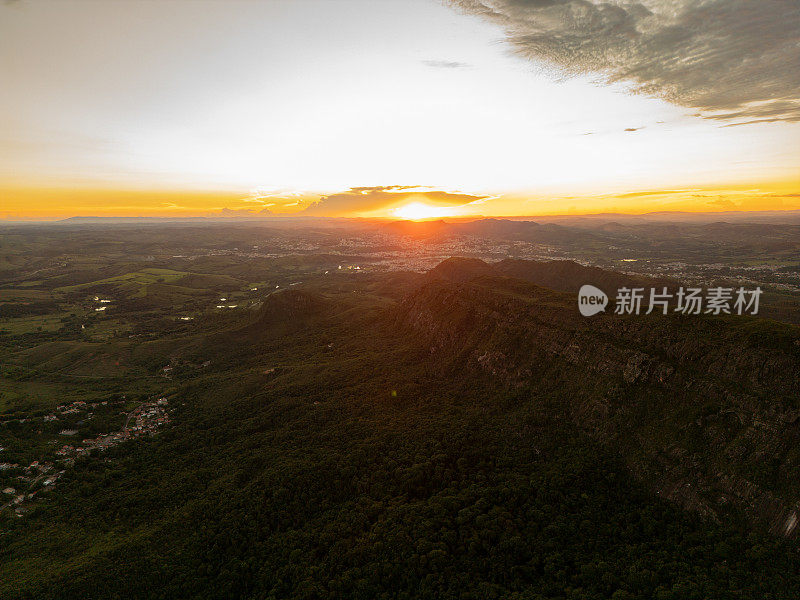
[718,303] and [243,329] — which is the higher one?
[718,303]

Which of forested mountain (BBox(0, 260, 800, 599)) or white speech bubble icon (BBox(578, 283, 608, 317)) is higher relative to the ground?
white speech bubble icon (BBox(578, 283, 608, 317))

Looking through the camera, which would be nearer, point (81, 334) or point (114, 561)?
point (114, 561)

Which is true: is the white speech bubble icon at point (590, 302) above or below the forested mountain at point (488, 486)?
above

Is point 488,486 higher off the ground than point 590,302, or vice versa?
point 590,302

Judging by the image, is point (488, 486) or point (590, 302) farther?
point (590, 302)

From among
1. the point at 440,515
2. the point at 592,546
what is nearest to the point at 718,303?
the point at 592,546

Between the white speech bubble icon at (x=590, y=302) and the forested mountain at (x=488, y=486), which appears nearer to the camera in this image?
the forested mountain at (x=488, y=486)

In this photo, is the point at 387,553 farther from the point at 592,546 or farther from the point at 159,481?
the point at 159,481

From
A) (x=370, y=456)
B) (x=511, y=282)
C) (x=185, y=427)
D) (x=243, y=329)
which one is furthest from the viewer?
(x=243, y=329)
